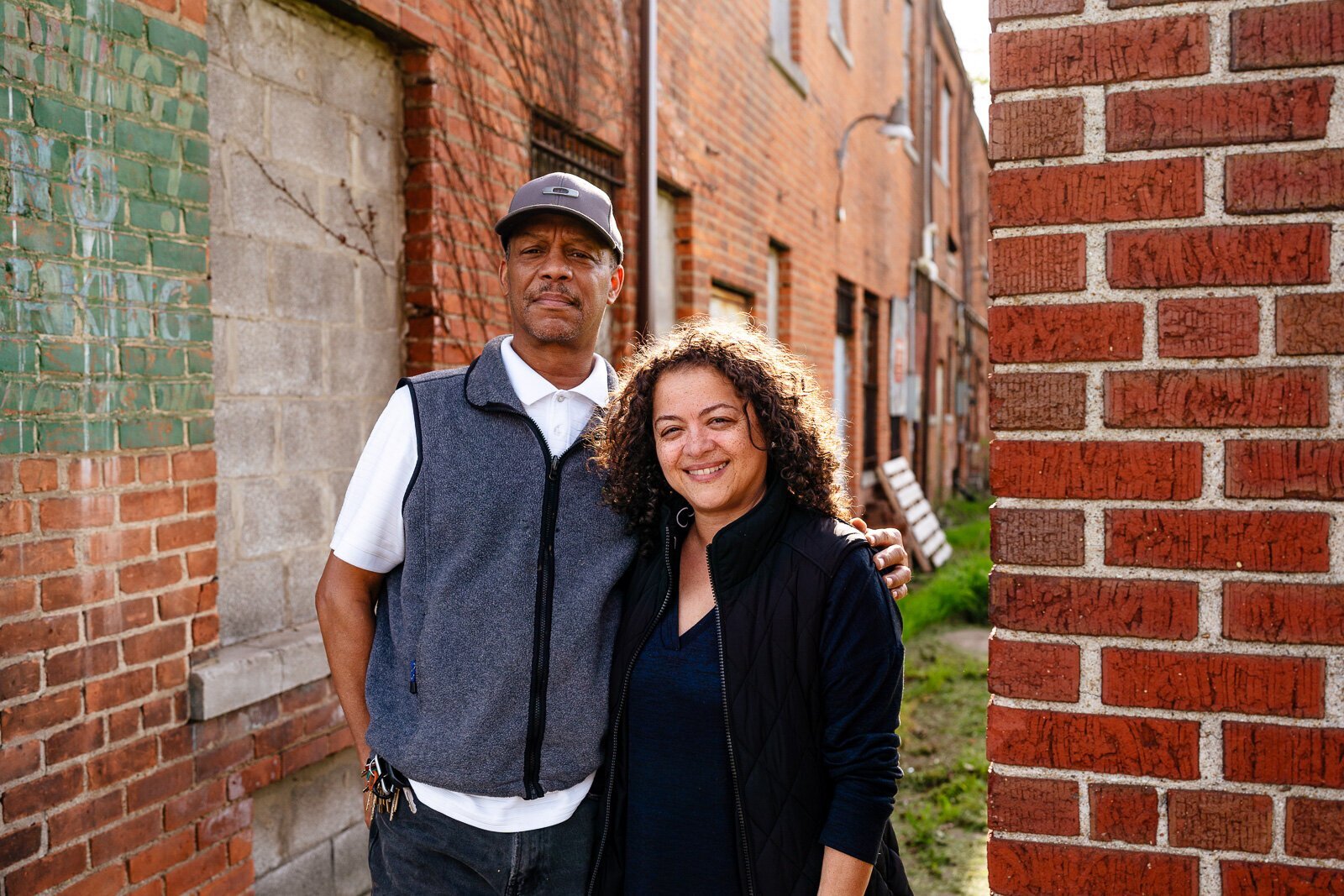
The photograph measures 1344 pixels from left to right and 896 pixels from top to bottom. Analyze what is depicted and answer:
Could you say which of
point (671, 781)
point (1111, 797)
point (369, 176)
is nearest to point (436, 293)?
point (369, 176)

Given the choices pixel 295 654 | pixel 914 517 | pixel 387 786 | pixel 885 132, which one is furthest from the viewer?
pixel 914 517

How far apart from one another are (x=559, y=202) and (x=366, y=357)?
1603 mm

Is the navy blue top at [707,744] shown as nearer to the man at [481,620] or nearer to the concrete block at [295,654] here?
the man at [481,620]

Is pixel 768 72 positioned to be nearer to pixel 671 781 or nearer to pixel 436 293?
pixel 436 293

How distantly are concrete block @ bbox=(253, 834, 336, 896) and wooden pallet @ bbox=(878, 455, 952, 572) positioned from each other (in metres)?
7.66

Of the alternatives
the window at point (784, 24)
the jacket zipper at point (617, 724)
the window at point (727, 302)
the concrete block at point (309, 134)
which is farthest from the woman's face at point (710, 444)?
the window at point (784, 24)

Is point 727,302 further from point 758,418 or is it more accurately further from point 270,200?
point 758,418

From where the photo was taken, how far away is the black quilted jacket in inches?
71.9

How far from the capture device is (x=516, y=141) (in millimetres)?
4266

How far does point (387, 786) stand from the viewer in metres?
2.17

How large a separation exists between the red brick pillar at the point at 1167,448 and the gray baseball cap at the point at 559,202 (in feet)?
3.45

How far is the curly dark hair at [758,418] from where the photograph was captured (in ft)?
6.63

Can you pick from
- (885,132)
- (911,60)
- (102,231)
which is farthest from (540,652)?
(911,60)

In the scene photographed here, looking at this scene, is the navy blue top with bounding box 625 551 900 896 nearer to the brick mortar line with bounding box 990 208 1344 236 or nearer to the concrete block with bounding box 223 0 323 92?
the brick mortar line with bounding box 990 208 1344 236
